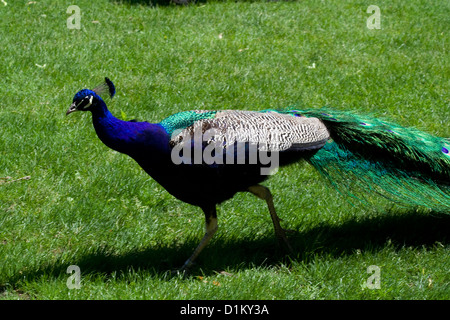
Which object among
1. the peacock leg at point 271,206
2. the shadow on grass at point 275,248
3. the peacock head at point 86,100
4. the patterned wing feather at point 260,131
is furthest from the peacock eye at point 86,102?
the peacock leg at point 271,206

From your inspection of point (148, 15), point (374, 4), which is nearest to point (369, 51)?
point (374, 4)

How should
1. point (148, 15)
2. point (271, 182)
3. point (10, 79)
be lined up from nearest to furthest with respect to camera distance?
point (271, 182)
point (10, 79)
point (148, 15)

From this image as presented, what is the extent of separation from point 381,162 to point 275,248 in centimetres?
86

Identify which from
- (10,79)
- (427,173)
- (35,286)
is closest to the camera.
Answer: (35,286)

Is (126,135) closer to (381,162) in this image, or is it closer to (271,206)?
(271,206)

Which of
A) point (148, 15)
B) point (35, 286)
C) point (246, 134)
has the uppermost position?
point (148, 15)

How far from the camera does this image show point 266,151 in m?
3.42

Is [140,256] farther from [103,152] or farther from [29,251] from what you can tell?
[103,152]

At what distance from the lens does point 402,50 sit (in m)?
7.21

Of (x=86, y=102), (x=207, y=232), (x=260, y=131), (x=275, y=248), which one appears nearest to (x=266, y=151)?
(x=260, y=131)

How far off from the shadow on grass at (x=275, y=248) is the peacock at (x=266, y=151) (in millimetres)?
139

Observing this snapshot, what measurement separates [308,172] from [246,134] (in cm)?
143

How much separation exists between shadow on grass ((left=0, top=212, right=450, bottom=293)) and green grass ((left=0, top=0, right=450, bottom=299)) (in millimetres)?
12

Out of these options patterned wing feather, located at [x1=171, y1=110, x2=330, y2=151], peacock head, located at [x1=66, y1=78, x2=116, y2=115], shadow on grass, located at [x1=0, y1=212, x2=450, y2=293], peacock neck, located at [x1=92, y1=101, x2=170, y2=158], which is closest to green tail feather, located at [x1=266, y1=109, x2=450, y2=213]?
patterned wing feather, located at [x1=171, y1=110, x2=330, y2=151]
